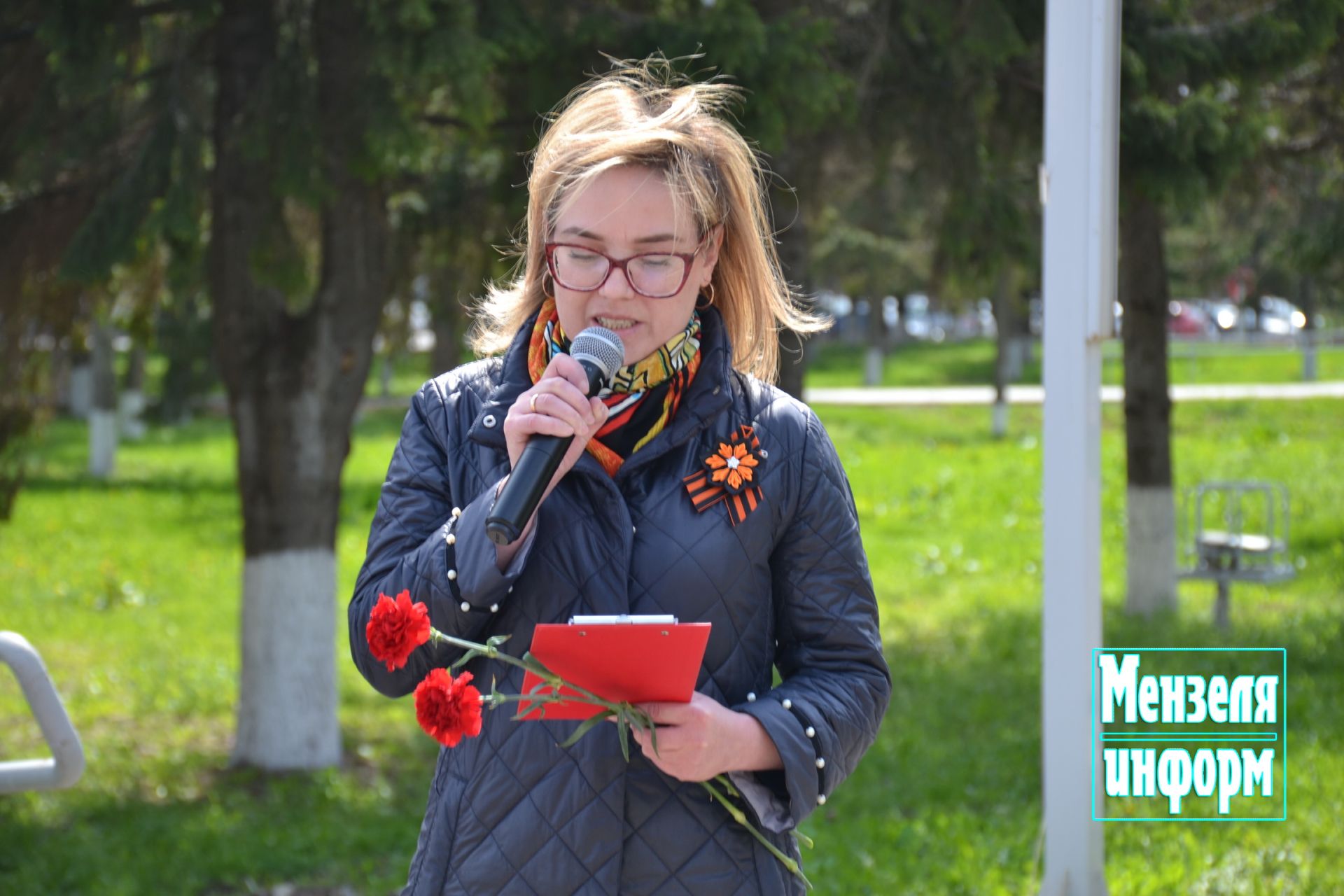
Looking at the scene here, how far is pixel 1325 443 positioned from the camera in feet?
62.6

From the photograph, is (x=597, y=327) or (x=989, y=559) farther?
(x=989, y=559)

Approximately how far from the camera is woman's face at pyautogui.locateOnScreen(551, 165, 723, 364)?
1.88m

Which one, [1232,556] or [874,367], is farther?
[874,367]

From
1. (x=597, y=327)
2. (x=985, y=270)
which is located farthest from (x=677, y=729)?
(x=985, y=270)

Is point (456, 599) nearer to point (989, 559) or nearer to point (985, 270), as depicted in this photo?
point (985, 270)

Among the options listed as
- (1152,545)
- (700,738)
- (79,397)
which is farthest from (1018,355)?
A: (700,738)

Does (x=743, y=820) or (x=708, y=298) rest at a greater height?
(x=708, y=298)

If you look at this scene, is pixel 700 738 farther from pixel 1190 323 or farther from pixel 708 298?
pixel 1190 323

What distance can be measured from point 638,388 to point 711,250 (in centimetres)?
24

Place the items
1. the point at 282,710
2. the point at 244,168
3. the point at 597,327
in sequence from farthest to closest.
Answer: the point at 282,710 → the point at 244,168 → the point at 597,327

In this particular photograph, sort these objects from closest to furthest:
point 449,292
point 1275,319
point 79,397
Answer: point 449,292 → point 79,397 → point 1275,319

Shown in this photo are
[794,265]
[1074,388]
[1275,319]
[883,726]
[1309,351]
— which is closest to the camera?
[1074,388]

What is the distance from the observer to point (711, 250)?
2.02 meters

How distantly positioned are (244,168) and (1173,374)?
2752 centimetres
